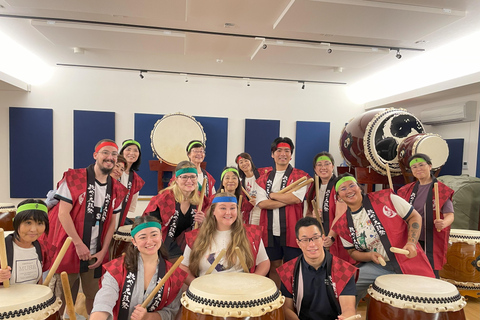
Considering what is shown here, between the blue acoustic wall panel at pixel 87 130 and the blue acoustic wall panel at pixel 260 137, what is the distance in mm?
2276

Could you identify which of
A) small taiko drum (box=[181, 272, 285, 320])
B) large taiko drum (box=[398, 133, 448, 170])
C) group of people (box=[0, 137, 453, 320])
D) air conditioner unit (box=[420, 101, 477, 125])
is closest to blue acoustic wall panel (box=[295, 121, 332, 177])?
air conditioner unit (box=[420, 101, 477, 125])

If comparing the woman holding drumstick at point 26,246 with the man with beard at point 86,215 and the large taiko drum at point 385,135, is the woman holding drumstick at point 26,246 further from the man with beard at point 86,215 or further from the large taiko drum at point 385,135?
the large taiko drum at point 385,135

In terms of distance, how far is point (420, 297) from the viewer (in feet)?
5.35

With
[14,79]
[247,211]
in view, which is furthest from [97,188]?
[14,79]

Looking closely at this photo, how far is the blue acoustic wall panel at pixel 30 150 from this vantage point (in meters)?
5.59

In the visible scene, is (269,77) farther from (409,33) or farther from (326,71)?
(409,33)

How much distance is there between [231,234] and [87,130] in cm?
445

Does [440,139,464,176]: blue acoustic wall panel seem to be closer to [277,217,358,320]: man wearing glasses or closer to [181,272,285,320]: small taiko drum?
[277,217,358,320]: man wearing glasses

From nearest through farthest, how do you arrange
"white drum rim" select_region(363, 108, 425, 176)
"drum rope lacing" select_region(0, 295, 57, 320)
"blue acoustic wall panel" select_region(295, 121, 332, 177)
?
1. "drum rope lacing" select_region(0, 295, 57, 320)
2. "white drum rim" select_region(363, 108, 425, 176)
3. "blue acoustic wall panel" select_region(295, 121, 332, 177)

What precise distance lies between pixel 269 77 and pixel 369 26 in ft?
8.69

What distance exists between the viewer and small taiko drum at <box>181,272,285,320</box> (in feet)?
4.87

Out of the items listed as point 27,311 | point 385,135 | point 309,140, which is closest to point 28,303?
point 27,311

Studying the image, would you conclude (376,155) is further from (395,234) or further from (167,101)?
(167,101)

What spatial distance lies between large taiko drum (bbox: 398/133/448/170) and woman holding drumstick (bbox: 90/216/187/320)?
104 inches
